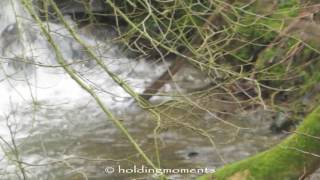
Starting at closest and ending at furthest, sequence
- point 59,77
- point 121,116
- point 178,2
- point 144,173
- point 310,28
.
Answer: point 310,28
point 178,2
point 144,173
point 121,116
point 59,77

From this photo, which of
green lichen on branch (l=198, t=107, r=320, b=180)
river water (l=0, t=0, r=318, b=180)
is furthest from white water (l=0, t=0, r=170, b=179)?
green lichen on branch (l=198, t=107, r=320, b=180)

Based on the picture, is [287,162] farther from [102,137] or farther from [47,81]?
[47,81]

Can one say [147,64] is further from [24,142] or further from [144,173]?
[144,173]

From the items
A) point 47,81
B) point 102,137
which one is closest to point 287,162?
point 102,137

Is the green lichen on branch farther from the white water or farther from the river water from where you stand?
A: the white water

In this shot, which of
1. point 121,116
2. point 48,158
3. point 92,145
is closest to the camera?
point 48,158

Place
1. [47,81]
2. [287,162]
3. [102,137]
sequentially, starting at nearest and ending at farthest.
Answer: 1. [287,162]
2. [102,137]
3. [47,81]

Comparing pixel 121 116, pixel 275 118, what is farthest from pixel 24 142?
pixel 275 118

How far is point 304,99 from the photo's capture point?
21.3ft

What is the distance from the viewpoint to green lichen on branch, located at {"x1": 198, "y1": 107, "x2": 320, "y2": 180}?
156 inches

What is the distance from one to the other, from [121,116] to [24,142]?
131cm

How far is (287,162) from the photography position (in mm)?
4023

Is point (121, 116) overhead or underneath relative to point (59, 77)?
underneath

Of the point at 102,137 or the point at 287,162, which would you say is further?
the point at 102,137
